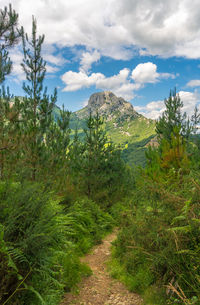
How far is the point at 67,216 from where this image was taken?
6.81m

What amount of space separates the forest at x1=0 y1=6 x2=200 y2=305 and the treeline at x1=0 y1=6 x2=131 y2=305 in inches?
0.8

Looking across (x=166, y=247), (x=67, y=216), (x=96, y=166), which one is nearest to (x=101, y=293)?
(x=166, y=247)

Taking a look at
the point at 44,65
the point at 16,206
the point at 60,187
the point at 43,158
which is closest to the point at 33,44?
the point at 44,65

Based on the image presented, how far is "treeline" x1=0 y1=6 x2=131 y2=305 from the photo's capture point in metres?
2.46

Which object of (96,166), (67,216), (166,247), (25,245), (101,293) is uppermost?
(96,166)

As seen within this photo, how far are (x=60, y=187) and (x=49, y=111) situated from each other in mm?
3189

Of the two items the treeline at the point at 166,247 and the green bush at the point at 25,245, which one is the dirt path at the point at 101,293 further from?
the green bush at the point at 25,245

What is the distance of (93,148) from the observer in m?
11.9

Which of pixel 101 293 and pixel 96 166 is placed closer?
pixel 101 293

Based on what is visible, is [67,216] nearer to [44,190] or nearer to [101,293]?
[101,293]

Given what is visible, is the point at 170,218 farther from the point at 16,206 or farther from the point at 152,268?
the point at 16,206

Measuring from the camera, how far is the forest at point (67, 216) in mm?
2506

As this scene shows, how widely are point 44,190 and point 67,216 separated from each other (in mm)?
4115

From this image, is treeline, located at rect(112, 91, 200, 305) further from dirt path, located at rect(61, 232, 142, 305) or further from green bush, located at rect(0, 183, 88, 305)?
green bush, located at rect(0, 183, 88, 305)
